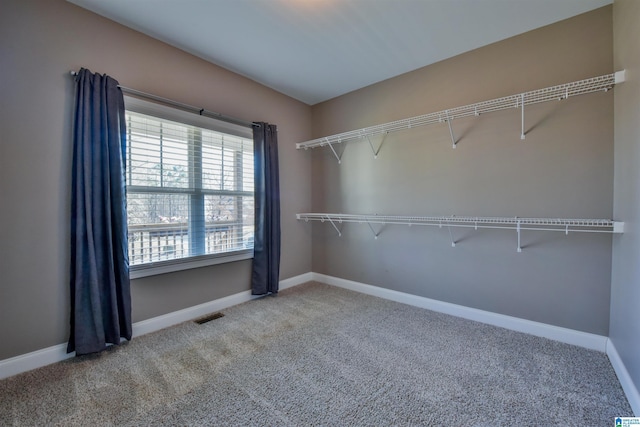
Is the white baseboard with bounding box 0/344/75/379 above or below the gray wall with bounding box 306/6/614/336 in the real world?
below

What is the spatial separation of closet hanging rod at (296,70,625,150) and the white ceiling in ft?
1.84

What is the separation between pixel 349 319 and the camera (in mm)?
2541

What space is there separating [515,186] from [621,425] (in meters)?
1.58

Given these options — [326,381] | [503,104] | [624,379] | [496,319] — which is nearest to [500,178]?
[503,104]

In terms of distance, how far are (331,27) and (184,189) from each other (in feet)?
6.17

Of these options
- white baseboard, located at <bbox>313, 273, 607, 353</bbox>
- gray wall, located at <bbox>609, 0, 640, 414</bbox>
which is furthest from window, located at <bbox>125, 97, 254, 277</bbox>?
gray wall, located at <bbox>609, 0, 640, 414</bbox>

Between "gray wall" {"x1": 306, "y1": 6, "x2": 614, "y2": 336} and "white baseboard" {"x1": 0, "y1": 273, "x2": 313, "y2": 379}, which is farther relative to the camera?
"gray wall" {"x1": 306, "y1": 6, "x2": 614, "y2": 336}

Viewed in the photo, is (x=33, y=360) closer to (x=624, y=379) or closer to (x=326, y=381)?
(x=326, y=381)

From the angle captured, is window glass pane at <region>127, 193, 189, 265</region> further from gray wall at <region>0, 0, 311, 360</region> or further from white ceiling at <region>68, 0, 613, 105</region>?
white ceiling at <region>68, 0, 613, 105</region>

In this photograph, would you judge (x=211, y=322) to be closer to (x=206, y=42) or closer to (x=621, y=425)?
(x=206, y=42)

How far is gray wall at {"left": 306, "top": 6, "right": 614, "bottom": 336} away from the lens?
1.98 meters

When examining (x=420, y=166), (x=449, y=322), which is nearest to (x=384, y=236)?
(x=420, y=166)

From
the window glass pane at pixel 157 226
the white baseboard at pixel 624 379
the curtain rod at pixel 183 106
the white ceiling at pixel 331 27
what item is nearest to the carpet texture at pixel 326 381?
the white baseboard at pixel 624 379

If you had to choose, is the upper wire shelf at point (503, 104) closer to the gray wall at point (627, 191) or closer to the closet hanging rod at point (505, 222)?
the gray wall at point (627, 191)
